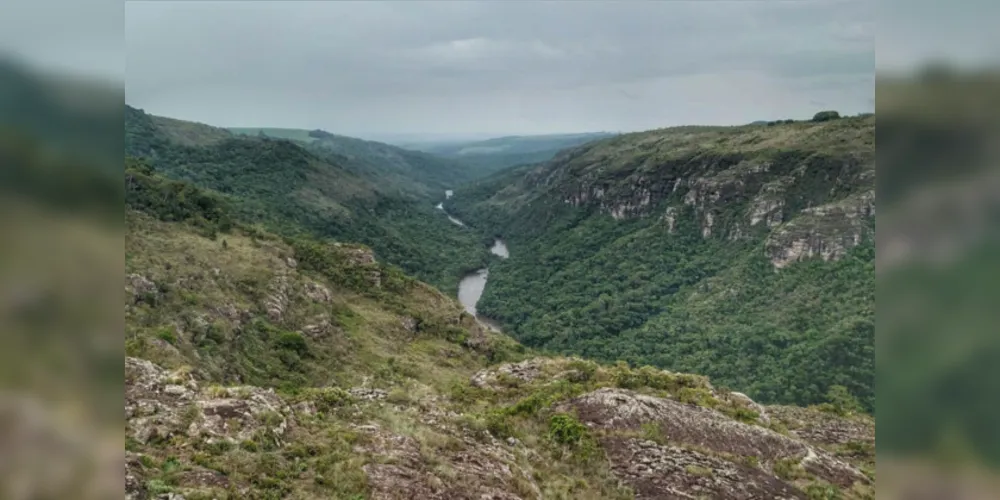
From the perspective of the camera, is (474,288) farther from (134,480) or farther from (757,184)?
(134,480)

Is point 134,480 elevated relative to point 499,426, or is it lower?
elevated

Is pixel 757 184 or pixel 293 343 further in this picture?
pixel 757 184

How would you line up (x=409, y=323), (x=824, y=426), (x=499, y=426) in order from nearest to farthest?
(x=499, y=426)
(x=824, y=426)
(x=409, y=323)

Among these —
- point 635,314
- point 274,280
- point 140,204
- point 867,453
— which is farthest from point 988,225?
point 635,314

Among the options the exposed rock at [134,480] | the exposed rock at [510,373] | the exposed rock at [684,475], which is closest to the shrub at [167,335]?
the exposed rock at [510,373]

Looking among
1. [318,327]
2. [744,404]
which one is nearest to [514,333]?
[318,327]

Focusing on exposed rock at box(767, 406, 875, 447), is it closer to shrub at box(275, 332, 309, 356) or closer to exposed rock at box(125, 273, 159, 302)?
shrub at box(275, 332, 309, 356)

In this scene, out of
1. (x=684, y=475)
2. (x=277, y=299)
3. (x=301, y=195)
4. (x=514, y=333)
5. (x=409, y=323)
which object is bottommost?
(x=514, y=333)

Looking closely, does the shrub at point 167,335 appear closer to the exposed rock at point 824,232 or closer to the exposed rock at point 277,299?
the exposed rock at point 277,299
